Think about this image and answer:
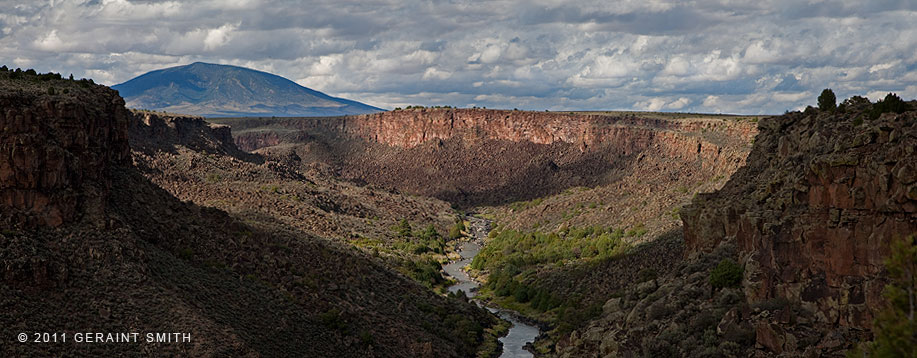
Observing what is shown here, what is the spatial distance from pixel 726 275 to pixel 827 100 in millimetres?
12409

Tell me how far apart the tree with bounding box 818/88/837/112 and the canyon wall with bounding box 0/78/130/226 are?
41292 mm

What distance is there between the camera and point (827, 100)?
52000mm

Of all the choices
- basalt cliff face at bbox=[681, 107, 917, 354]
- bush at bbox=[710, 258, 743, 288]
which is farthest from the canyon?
bush at bbox=[710, 258, 743, 288]

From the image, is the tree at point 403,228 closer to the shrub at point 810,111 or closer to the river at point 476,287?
the river at point 476,287

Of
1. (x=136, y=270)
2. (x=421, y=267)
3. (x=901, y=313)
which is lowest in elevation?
(x=421, y=267)

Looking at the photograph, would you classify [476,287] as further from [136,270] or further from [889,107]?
[889,107]

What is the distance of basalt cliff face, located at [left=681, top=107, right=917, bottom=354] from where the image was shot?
37.5 meters

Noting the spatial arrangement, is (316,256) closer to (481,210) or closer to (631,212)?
(631,212)

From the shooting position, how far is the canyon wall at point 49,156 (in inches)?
1786

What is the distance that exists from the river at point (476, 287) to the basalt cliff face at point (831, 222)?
27374 millimetres

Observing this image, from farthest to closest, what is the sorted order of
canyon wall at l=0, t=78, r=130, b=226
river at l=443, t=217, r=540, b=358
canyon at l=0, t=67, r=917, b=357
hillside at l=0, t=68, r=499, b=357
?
1. river at l=443, t=217, r=540, b=358
2. canyon wall at l=0, t=78, r=130, b=226
3. hillside at l=0, t=68, r=499, b=357
4. canyon at l=0, t=67, r=917, b=357

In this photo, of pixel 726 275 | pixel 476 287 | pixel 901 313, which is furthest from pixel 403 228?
pixel 901 313

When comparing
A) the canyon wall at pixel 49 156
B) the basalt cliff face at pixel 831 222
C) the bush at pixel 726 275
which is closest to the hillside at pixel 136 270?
the canyon wall at pixel 49 156

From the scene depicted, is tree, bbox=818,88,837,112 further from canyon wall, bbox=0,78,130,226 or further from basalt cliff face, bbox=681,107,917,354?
canyon wall, bbox=0,78,130,226
